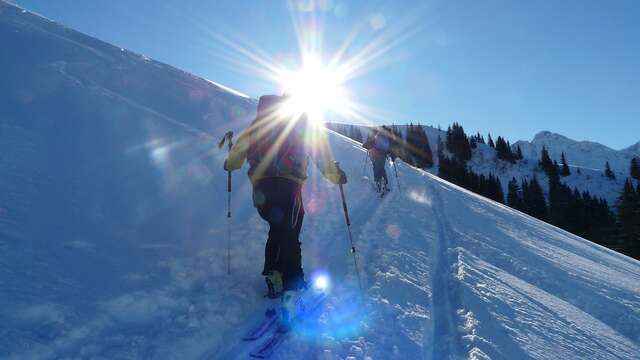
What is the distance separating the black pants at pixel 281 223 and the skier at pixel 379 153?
11384 mm

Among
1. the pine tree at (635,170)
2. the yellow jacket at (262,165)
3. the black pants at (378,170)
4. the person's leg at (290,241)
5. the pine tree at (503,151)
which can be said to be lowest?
the person's leg at (290,241)

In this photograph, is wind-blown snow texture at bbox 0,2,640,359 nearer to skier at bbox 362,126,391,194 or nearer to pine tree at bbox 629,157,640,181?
skier at bbox 362,126,391,194

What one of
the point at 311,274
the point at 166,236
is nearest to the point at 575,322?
the point at 311,274

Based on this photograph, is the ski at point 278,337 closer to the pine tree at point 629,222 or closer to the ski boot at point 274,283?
the ski boot at point 274,283

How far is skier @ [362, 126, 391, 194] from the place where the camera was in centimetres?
1709

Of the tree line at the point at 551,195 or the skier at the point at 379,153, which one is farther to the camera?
the tree line at the point at 551,195

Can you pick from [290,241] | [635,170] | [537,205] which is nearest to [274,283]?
[290,241]

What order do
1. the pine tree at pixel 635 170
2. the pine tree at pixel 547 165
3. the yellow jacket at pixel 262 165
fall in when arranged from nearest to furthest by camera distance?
the yellow jacket at pixel 262 165
the pine tree at pixel 547 165
the pine tree at pixel 635 170

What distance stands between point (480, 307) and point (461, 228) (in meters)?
6.41

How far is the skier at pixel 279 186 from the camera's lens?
5.68 metres

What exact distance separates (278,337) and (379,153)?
1358cm

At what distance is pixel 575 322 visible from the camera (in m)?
6.20

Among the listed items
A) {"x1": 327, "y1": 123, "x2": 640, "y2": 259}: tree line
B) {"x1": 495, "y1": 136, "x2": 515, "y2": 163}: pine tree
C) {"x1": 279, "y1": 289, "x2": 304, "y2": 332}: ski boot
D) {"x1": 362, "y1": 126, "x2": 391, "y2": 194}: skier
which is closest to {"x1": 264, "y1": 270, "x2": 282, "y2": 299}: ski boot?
{"x1": 279, "y1": 289, "x2": 304, "y2": 332}: ski boot

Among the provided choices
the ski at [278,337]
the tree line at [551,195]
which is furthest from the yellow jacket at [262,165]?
the tree line at [551,195]
